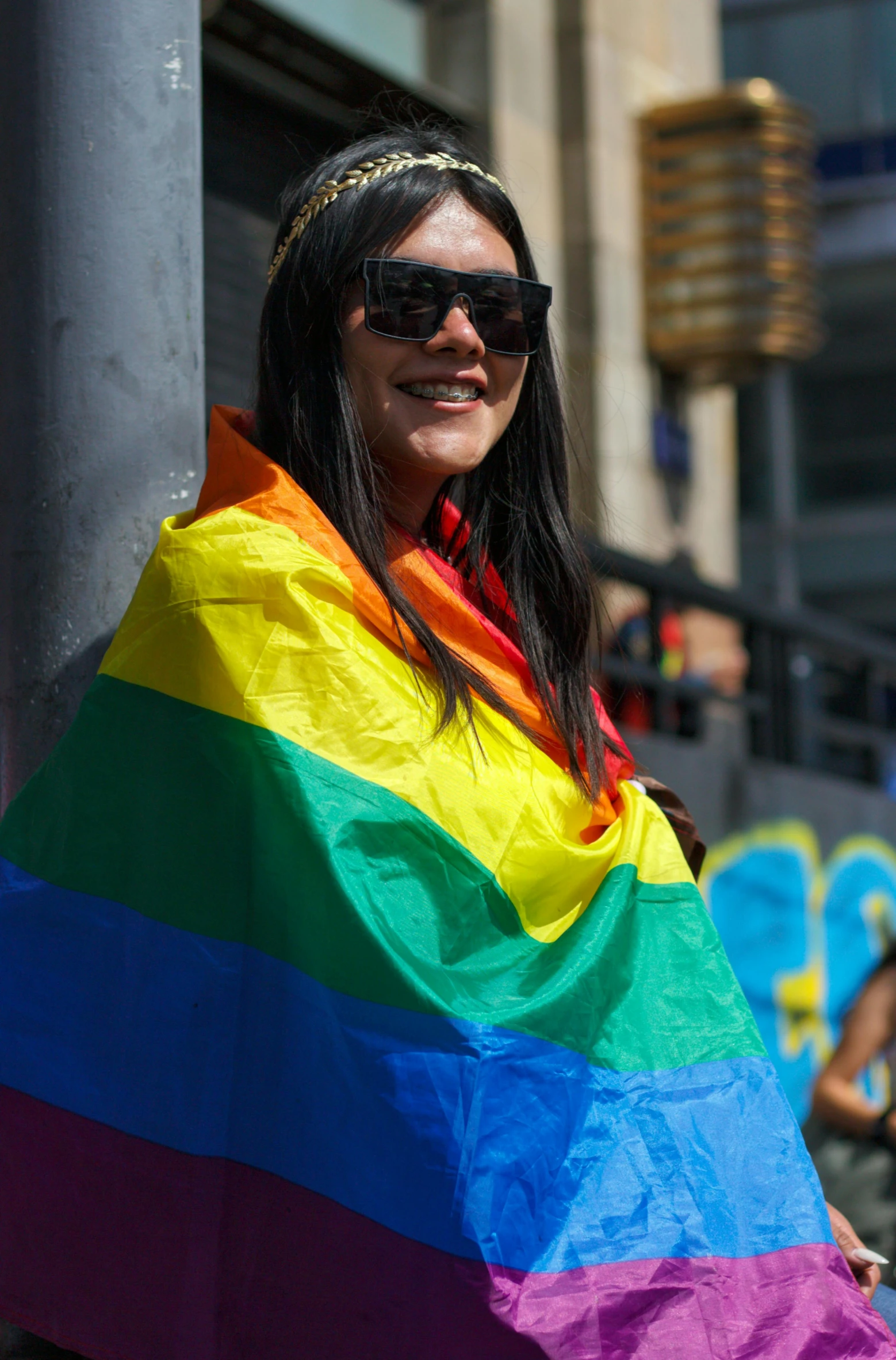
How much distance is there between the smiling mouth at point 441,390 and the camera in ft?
7.21

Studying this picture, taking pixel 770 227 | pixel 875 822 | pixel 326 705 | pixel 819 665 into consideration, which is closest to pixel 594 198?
pixel 770 227

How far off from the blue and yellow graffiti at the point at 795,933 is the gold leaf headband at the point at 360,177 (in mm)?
4964

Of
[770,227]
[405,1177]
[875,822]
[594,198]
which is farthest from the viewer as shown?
[770,227]

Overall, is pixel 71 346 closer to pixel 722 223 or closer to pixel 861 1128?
pixel 861 1128

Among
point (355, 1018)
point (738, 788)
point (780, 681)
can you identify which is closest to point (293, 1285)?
point (355, 1018)

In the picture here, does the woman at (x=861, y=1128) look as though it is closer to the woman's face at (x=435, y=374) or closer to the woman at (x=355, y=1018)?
the woman at (x=355, y=1018)

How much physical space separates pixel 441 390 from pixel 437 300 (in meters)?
0.12

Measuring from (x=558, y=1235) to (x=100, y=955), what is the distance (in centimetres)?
60

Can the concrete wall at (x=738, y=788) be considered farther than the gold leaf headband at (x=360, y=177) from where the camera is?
Yes

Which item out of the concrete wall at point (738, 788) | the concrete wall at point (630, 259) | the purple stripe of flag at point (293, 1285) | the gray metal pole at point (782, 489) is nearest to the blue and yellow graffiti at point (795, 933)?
the concrete wall at point (738, 788)

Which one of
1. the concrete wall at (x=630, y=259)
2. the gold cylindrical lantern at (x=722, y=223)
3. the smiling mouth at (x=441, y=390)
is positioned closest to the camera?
the smiling mouth at (x=441, y=390)

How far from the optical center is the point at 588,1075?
1.81 meters

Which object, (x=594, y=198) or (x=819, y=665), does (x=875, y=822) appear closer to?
(x=819, y=665)

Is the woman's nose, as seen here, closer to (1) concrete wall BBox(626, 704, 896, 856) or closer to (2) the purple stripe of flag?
(2) the purple stripe of flag
